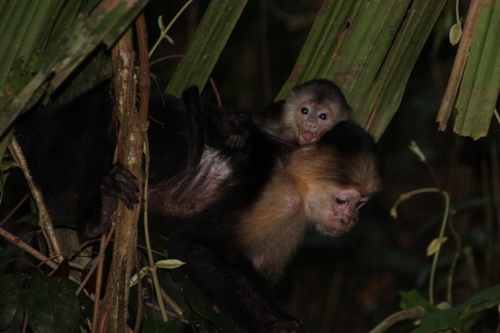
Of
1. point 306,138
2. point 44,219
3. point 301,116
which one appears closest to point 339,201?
point 306,138

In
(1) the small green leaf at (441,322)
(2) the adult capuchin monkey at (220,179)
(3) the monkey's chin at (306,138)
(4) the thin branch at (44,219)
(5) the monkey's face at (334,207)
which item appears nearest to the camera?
(1) the small green leaf at (441,322)

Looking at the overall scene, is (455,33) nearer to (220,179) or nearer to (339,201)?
(339,201)

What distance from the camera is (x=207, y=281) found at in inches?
137

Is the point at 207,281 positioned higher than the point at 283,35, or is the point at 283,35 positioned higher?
the point at 283,35

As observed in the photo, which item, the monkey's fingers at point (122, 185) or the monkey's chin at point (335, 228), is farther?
the monkey's chin at point (335, 228)

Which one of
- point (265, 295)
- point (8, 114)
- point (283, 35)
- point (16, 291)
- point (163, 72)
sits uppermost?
point (283, 35)

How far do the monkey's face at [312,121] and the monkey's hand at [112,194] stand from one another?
114 centimetres

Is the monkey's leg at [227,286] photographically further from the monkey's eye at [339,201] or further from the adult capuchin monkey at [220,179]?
the monkey's eye at [339,201]

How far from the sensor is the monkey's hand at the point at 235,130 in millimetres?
3656

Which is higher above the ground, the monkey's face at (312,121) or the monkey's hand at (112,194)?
the monkey's face at (312,121)

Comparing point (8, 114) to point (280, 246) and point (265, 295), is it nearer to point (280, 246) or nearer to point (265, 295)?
point (265, 295)

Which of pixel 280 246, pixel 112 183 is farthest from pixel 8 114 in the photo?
pixel 280 246

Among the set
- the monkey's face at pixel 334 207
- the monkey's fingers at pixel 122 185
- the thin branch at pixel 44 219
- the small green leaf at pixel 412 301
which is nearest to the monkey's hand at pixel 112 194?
the monkey's fingers at pixel 122 185

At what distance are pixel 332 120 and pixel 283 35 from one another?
14.4 feet
